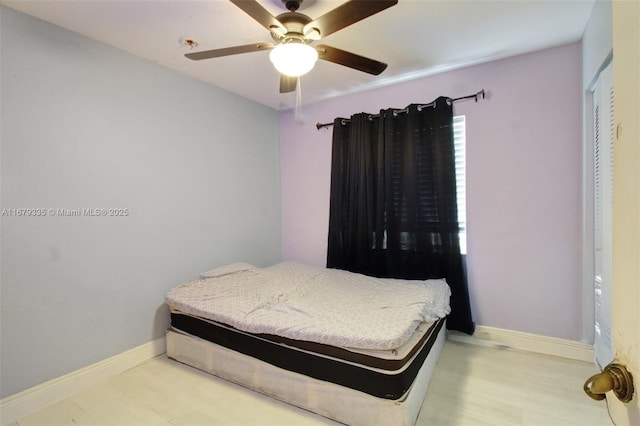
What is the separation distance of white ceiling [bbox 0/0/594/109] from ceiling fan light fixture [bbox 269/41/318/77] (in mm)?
435

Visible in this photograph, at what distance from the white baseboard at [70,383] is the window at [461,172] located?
9.23ft

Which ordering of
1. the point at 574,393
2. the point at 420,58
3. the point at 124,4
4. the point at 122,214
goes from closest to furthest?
the point at 124,4, the point at 574,393, the point at 122,214, the point at 420,58

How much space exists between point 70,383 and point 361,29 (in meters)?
3.09

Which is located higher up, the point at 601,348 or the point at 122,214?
the point at 122,214

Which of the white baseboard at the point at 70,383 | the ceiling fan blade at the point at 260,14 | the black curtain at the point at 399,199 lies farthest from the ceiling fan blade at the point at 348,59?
→ the white baseboard at the point at 70,383

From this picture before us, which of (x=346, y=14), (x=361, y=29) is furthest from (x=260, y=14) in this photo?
(x=361, y=29)

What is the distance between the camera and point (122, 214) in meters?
2.33

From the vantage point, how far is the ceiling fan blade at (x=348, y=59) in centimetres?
170

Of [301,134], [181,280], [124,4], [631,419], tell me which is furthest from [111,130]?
[631,419]

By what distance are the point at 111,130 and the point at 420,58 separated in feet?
8.22

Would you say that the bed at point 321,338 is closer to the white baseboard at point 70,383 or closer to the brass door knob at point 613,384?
the white baseboard at point 70,383

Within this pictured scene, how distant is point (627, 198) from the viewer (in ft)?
1.84

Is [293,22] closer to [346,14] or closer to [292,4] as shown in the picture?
[292,4]

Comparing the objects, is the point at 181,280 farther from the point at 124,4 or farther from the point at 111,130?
the point at 124,4
